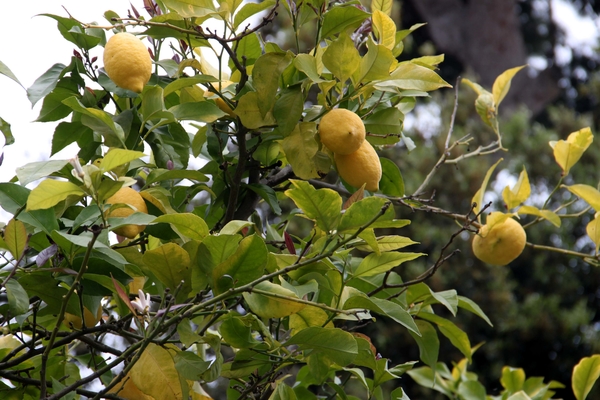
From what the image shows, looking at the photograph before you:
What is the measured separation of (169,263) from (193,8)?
0.29 metres

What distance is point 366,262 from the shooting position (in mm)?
734

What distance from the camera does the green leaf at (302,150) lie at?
74cm

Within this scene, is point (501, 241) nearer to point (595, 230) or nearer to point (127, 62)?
point (595, 230)

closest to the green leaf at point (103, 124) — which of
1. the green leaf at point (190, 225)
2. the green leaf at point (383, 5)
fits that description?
the green leaf at point (190, 225)

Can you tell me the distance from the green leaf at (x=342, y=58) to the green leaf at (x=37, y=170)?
0.97 ft

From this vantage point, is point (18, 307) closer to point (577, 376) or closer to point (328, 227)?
point (328, 227)

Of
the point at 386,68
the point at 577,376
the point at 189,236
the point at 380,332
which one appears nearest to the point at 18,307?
the point at 189,236

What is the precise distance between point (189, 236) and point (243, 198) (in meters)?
0.23

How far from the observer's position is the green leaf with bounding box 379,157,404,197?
92 cm

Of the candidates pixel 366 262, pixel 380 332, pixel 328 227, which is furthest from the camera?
pixel 380 332

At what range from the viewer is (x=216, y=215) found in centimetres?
92

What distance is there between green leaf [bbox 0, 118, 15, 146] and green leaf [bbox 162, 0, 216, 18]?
0.24 metres

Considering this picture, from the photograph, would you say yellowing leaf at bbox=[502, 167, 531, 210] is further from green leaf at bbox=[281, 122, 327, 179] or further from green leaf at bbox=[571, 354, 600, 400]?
green leaf at bbox=[281, 122, 327, 179]

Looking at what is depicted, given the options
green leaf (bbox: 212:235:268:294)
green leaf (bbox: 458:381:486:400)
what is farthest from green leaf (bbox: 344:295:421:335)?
green leaf (bbox: 458:381:486:400)
